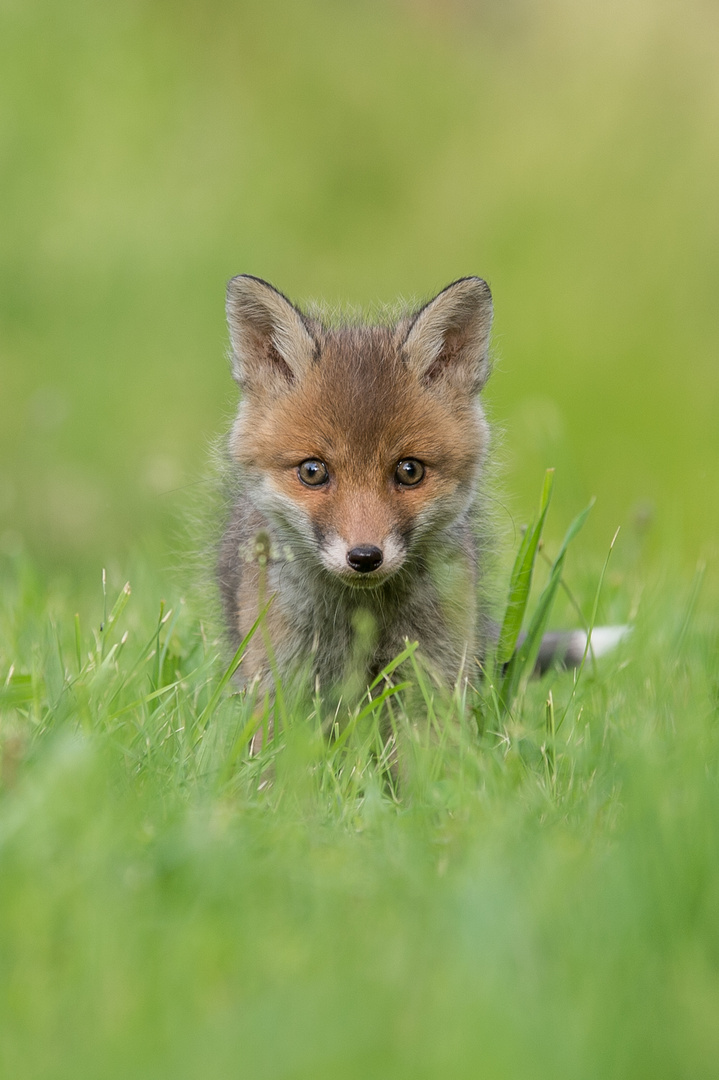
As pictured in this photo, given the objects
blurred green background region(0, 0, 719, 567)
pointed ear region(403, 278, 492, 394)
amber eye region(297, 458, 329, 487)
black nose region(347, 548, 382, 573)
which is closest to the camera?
black nose region(347, 548, 382, 573)

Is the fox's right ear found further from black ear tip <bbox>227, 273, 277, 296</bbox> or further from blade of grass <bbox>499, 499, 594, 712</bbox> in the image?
blade of grass <bbox>499, 499, 594, 712</bbox>

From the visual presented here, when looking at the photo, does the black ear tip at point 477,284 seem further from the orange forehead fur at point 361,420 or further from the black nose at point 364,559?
the black nose at point 364,559

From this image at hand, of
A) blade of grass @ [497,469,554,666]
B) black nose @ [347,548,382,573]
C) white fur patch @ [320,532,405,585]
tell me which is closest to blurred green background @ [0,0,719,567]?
blade of grass @ [497,469,554,666]

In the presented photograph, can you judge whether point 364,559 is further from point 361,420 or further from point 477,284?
point 477,284

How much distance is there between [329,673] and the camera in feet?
13.4

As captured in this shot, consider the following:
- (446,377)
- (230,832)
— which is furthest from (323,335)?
(230,832)

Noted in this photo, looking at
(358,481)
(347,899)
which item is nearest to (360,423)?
(358,481)

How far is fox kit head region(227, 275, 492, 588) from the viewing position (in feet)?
12.4

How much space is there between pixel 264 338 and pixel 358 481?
2.82 ft

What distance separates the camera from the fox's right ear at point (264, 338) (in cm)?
424

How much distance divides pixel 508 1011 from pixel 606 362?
1002 cm

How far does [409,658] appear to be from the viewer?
4012 millimetres

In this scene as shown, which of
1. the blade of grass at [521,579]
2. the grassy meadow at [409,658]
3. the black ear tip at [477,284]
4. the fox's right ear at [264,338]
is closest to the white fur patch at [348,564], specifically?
the grassy meadow at [409,658]

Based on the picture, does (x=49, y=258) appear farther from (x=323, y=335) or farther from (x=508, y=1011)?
(x=508, y=1011)
